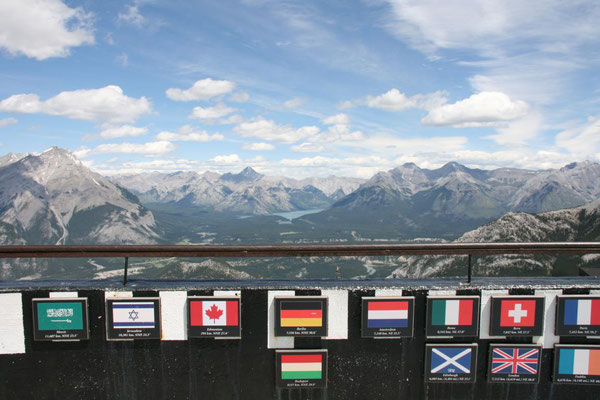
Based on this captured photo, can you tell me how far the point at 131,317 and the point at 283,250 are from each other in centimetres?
214

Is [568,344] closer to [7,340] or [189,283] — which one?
[189,283]

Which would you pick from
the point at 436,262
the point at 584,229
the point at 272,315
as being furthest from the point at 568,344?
the point at 584,229

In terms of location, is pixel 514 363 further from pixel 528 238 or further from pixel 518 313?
pixel 528 238

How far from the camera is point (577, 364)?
5.26 meters

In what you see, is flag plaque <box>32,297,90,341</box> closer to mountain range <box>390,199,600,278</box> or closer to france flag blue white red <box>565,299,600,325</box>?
france flag blue white red <box>565,299,600,325</box>

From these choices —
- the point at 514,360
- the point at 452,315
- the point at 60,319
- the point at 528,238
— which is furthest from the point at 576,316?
the point at 528,238

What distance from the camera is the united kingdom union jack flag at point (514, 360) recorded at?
17.4 ft

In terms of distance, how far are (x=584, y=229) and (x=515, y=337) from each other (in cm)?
20329

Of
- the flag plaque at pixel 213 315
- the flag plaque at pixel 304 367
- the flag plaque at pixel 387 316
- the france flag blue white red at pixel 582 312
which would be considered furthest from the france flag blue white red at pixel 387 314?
the france flag blue white red at pixel 582 312

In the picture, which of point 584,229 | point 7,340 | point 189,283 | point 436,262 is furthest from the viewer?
point 584,229

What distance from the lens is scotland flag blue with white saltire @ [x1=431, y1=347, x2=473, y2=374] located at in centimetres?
530

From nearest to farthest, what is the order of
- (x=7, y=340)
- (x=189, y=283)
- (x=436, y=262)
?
(x=7, y=340) → (x=189, y=283) → (x=436, y=262)

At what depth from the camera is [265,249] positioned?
5.25 metres

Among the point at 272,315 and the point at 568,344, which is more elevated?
the point at 272,315
